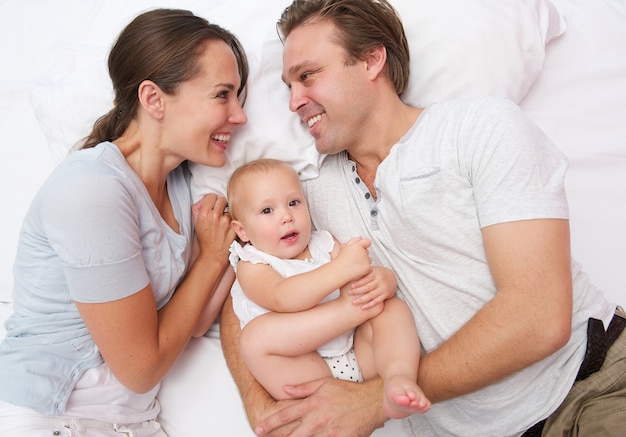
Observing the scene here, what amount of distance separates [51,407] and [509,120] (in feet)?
4.71

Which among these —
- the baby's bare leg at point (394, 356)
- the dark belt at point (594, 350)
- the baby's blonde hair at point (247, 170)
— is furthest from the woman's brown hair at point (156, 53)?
the dark belt at point (594, 350)

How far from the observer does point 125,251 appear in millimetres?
1401

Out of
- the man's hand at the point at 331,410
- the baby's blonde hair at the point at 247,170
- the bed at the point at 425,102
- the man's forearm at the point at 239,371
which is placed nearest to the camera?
the man's hand at the point at 331,410

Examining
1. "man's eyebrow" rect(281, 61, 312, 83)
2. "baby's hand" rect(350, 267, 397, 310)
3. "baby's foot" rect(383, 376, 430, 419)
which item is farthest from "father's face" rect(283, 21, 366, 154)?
"baby's foot" rect(383, 376, 430, 419)

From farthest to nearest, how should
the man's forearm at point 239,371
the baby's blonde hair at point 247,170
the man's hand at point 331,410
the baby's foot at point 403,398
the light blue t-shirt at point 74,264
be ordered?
the baby's blonde hair at point 247,170 < the man's forearm at point 239,371 < the man's hand at point 331,410 < the light blue t-shirt at point 74,264 < the baby's foot at point 403,398

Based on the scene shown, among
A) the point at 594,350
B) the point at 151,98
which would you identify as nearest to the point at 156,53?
the point at 151,98

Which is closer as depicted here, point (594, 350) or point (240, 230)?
point (594, 350)

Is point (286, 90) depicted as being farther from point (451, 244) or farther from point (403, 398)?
point (403, 398)

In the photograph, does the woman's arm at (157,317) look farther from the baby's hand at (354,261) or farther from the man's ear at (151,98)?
the baby's hand at (354,261)

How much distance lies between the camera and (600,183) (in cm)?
207

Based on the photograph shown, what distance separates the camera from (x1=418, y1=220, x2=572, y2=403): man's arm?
4.49ft

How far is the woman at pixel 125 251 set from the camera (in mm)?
1387

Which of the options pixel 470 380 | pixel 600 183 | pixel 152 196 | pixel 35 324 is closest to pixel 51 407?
pixel 35 324

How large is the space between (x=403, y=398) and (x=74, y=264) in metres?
0.85
